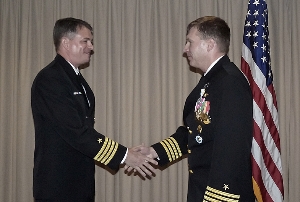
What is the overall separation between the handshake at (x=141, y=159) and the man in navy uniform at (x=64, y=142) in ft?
0.16

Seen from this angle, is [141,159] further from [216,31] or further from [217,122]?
[216,31]

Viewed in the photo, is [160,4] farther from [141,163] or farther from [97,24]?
[141,163]

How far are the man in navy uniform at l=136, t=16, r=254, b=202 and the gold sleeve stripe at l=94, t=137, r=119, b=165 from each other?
0.61 m

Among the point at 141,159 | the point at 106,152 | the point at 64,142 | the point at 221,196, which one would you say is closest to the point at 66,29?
the point at 64,142

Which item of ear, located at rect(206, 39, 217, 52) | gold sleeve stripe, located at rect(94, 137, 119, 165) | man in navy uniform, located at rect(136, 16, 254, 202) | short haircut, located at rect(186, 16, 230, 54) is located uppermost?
short haircut, located at rect(186, 16, 230, 54)

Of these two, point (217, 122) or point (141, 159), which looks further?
point (141, 159)

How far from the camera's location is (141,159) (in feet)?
10.2

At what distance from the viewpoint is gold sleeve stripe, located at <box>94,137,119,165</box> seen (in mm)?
2832

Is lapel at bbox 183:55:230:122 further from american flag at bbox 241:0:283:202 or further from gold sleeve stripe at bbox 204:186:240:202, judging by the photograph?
american flag at bbox 241:0:283:202

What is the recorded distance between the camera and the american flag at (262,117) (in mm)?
3484

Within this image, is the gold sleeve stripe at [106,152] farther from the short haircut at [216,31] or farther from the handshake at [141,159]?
the short haircut at [216,31]

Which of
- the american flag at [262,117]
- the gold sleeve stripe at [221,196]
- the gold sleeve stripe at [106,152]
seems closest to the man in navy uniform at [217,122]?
the gold sleeve stripe at [221,196]

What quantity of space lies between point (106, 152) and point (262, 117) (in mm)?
1498

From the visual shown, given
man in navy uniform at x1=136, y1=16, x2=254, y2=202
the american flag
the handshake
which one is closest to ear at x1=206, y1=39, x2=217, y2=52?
man in navy uniform at x1=136, y1=16, x2=254, y2=202
